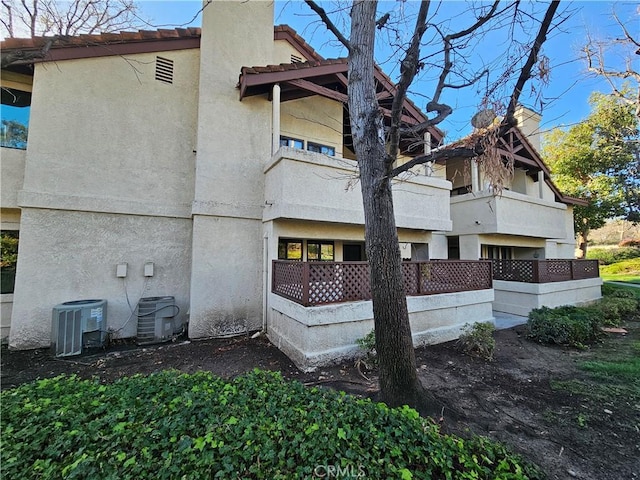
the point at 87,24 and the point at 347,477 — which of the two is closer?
the point at 347,477

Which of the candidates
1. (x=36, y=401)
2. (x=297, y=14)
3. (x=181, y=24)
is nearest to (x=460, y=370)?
(x=36, y=401)

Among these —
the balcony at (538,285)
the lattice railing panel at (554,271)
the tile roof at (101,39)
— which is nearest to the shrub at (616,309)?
the balcony at (538,285)

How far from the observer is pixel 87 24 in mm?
6582

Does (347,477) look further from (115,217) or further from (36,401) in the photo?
(115,217)

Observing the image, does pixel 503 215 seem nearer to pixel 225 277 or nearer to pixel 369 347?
pixel 369 347

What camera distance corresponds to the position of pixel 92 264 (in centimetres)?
684

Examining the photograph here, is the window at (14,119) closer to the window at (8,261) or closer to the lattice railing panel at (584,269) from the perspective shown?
the window at (8,261)

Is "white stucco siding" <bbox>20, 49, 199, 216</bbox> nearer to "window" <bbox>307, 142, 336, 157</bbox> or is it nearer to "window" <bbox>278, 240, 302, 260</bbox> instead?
"window" <bbox>278, 240, 302, 260</bbox>

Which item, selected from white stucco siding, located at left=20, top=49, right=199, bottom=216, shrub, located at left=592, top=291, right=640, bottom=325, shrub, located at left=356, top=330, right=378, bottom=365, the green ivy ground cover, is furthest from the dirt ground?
white stucco siding, located at left=20, top=49, right=199, bottom=216

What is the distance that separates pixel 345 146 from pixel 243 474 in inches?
429

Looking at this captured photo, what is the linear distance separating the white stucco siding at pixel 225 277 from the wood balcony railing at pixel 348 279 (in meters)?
0.93

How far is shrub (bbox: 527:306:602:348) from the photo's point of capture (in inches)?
278

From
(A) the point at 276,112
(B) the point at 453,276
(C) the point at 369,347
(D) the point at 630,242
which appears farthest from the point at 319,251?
(D) the point at 630,242

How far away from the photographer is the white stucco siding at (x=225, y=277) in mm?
7137
